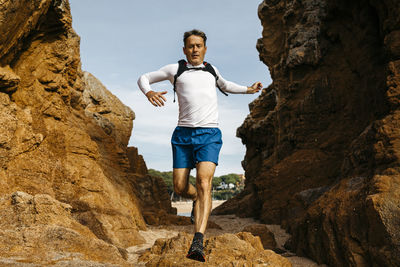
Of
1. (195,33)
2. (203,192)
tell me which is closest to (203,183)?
(203,192)

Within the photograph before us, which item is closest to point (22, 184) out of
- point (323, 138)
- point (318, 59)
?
point (323, 138)

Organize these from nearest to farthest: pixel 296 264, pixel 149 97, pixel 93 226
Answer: pixel 149 97
pixel 296 264
pixel 93 226

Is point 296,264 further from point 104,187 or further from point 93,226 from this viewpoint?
point 104,187

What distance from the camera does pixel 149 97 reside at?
4.25 metres

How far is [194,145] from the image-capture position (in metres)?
4.45

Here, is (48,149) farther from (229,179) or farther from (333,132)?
(229,179)

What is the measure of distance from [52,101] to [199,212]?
23.2ft

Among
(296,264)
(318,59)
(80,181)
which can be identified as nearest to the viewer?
(296,264)

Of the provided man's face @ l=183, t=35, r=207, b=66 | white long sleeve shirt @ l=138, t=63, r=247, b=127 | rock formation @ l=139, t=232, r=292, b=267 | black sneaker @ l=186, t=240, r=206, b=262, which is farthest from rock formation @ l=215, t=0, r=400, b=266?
man's face @ l=183, t=35, r=207, b=66

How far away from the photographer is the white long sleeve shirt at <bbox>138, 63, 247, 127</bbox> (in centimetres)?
438

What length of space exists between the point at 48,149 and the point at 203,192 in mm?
6244

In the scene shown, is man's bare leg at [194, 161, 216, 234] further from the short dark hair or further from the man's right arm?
the short dark hair

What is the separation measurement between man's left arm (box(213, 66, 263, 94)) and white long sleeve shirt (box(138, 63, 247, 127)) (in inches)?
8.4

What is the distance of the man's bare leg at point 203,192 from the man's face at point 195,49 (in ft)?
4.26
